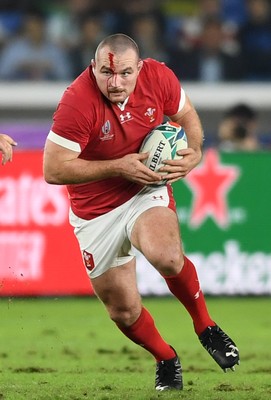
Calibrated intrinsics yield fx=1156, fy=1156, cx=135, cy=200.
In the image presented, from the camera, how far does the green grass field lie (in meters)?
7.42

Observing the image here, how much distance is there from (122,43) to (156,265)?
140 cm

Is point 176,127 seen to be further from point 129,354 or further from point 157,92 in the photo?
point 129,354

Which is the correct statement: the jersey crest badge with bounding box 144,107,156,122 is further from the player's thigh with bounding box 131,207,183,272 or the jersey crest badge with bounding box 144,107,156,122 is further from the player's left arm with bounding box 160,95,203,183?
the player's thigh with bounding box 131,207,183,272

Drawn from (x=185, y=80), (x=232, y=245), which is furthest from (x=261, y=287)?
(x=185, y=80)

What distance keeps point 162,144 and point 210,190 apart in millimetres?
5593

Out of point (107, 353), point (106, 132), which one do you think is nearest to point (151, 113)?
point (106, 132)

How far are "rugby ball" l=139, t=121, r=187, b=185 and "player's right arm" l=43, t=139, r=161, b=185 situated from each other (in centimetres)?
14

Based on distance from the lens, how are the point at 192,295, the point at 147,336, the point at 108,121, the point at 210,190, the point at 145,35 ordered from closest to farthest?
the point at 108,121
the point at 192,295
the point at 147,336
the point at 210,190
the point at 145,35

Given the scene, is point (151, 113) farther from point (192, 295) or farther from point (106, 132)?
point (192, 295)

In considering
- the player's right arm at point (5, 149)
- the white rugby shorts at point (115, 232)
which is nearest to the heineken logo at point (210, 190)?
the white rugby shorts at point (115, 232)

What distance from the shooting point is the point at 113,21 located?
17875mm

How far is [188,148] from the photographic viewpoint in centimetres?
759

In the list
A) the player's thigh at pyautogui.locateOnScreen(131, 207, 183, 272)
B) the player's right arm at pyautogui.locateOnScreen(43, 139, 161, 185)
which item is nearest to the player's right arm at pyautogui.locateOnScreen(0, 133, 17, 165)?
the player's right arm at pyautogui.locateOnScreen(43, 139, 161, 185)

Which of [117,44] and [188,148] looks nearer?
[117,44]
